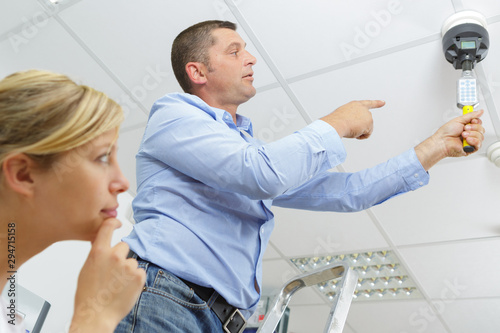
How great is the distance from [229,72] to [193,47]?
0.69 ft

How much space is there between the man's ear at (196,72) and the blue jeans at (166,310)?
76 centimetres

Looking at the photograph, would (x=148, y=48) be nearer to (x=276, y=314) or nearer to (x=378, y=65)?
(x=378, y=65)

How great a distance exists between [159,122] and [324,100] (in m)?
1.18

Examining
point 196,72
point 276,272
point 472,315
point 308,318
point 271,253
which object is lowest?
point 472,315

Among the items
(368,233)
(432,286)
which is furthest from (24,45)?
(432,286)

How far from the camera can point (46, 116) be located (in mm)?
652

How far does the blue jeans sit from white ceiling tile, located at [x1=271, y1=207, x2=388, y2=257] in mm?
1978

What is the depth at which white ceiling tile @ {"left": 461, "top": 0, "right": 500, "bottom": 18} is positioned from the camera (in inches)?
66.5

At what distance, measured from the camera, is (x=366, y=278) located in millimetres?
3551

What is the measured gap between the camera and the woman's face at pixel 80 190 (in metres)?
0.66

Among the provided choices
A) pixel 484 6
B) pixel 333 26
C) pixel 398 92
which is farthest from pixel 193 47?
pixel 484 6

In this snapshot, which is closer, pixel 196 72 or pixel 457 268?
pixel 196 72

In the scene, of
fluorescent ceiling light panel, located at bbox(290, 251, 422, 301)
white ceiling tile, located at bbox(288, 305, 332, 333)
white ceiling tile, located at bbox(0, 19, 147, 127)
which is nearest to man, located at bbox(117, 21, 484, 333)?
white ceiling tile, located at bbox(0, 19, 147, 127)

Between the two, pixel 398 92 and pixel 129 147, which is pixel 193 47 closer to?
pixel 398 92
